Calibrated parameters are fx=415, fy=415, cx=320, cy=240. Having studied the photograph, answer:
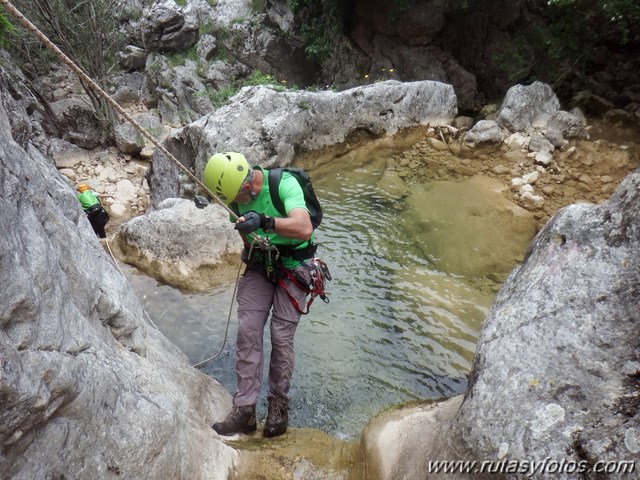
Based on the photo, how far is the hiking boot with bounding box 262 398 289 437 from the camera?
4.26 meters

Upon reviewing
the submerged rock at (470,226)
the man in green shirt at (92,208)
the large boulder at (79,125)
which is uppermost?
the submerged rock at (470,226)

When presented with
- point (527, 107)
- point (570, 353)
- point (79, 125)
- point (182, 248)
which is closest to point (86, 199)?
point (182, 248)

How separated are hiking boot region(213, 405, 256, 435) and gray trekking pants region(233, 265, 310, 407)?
0.07m

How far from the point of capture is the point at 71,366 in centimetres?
240

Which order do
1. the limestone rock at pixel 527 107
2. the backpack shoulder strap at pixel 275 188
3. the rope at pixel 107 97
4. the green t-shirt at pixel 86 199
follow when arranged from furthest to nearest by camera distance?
the limestone rock at pixel 527 107 → the green t-shirt at pixel 86 199 → the backpack shoulder strap at pixel 275 188 → the rope at pixel 107 97

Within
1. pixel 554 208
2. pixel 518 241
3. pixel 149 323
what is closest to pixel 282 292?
pixel 149 323

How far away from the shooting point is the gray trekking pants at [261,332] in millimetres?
4250

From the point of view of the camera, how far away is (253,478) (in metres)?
3.57

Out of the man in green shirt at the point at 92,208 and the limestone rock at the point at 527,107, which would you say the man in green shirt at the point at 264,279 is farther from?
the limestone rock at the point at 527,107

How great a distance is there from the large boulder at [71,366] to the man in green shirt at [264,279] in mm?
614

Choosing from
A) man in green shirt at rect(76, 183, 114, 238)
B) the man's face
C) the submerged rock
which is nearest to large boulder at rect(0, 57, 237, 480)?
the man's face

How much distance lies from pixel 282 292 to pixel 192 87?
17.7 m

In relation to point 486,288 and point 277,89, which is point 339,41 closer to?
point 277,89

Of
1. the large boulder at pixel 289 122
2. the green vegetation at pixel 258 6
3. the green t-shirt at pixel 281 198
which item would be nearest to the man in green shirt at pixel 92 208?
the large boulder at pixel 289 122
